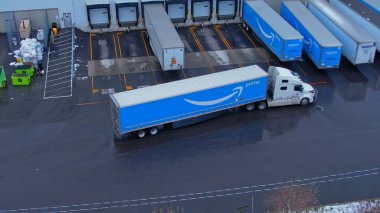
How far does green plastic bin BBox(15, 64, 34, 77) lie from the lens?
43553 millimetres

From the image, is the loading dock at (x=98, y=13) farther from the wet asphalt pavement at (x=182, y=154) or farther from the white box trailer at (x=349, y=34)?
the white box trailer at (x=349, y=34)

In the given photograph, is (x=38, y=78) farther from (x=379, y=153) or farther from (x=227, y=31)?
(x=379, y=153)

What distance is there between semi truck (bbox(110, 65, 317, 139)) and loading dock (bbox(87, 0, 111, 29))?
19518mm

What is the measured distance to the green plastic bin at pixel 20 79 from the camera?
42562mm

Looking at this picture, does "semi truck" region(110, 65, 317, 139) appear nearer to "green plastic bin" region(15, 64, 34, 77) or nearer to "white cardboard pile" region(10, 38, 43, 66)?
"green plastic bin" region(15, 64, 34, 77)

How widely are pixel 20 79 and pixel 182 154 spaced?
17.1 m

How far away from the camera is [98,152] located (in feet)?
113

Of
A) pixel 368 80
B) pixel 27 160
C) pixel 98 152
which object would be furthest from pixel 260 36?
pixel 27 160

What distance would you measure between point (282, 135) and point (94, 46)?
2306 cm

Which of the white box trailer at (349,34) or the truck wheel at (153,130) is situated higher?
the white box trailer at (349,34)

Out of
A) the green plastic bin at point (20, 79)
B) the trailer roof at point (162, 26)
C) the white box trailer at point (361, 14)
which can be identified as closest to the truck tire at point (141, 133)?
the trailer roof at point (162, 26)

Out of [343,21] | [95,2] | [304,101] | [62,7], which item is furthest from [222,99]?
[62,7]

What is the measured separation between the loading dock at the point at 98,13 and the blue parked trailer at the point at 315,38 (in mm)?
19060

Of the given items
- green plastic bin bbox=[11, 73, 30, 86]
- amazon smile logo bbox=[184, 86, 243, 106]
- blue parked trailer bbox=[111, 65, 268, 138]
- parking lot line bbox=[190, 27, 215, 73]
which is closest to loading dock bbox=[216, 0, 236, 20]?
parking lot line bbox=[190, 27, 215, 73]
